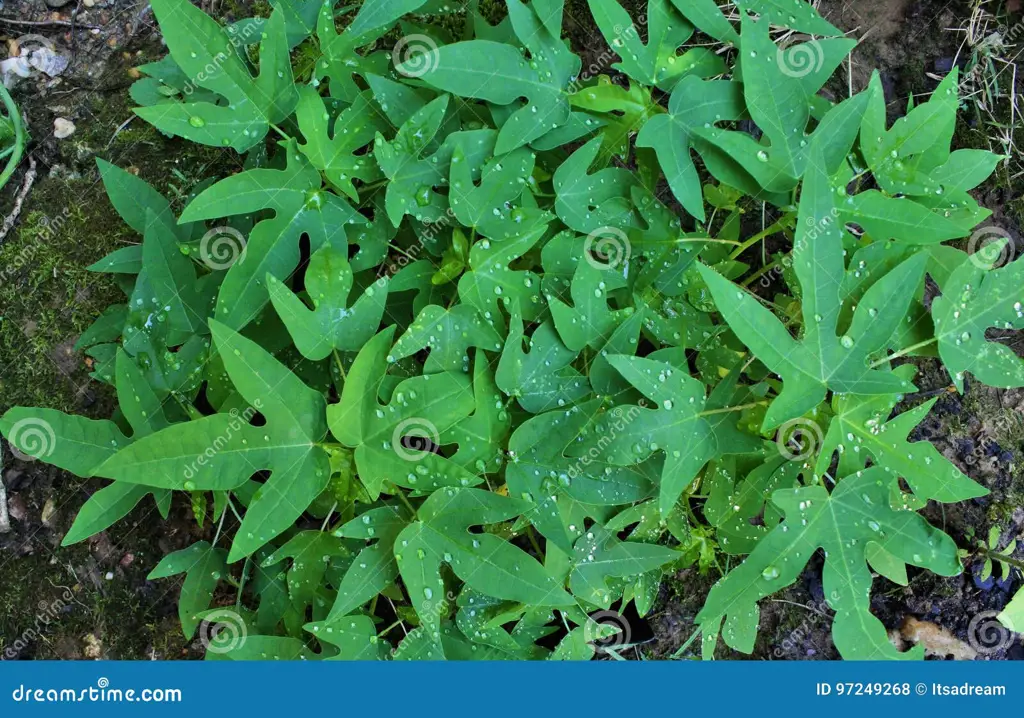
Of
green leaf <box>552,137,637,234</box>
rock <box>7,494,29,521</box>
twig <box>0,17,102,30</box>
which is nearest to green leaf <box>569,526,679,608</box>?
green leaf <box>552,137,637,234</box>

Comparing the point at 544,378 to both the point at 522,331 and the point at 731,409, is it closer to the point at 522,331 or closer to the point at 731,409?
the point at 522,331

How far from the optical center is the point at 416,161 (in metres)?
2.30

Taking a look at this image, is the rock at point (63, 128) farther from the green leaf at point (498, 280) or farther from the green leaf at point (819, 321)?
the green leaf at point (819, 321)

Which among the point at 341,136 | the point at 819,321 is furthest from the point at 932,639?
the point at 341,136

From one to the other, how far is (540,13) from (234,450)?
61.5 inches

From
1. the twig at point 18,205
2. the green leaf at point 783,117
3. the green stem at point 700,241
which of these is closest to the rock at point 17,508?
the twig at point 18,205

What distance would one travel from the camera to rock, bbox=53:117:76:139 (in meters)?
2.94

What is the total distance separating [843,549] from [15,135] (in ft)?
10.8

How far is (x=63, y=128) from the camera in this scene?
294 centimetres

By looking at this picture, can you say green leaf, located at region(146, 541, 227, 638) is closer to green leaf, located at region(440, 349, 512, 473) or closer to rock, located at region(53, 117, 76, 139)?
green leaf, located at region(440, 349, 512, 473)

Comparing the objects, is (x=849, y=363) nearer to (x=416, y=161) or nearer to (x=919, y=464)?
(x=919, y=464)

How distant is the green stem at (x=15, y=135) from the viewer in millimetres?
2861

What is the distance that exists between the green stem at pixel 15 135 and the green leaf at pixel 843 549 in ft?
9.77

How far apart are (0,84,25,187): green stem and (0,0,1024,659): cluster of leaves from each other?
29.1 inches
